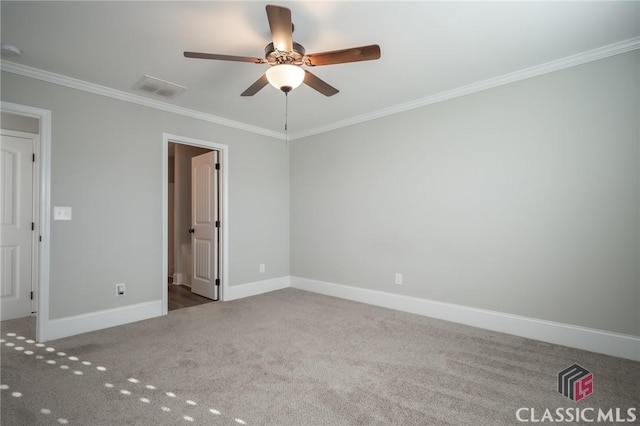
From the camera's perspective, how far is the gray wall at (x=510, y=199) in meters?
2.64

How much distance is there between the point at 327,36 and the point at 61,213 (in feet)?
9.87

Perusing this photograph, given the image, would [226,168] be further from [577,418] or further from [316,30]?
[577,418]

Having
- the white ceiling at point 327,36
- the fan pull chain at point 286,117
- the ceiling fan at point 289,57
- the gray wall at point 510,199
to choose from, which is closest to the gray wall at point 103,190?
the white ceiling at point 327,36

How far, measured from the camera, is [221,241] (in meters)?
4.48

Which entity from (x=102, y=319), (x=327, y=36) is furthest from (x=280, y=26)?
(x=102, y=319)

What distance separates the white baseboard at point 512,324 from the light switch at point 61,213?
3.33 metres

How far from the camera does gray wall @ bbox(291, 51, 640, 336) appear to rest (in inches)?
104

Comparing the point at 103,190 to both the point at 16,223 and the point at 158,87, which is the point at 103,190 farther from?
the point at 16,223

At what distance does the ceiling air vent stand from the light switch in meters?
1.43

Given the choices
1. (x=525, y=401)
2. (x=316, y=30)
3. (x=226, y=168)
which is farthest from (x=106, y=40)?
(x=525, y=401)

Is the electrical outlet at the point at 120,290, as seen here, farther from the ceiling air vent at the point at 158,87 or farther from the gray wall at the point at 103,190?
the ceiling air vent at the point at 158,87

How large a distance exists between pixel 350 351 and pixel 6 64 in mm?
3927

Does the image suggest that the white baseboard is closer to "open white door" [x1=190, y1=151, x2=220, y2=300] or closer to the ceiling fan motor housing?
"open white door" [x1=190, y1=151, x2=220, y2=300]

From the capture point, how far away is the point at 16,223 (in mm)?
3816
